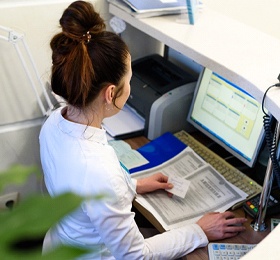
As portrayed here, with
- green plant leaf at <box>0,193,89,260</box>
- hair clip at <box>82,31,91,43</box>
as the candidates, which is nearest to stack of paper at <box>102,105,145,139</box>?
hair clip at <box>82,31,91,43</box>

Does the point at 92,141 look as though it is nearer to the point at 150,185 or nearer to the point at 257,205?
the point at 150,185

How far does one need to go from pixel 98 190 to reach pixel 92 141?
0.16 m

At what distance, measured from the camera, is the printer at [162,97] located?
1765 mm

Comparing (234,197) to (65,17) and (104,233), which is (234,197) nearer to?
(104,233)

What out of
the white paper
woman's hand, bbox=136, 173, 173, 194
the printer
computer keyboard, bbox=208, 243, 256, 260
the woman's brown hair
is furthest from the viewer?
the printer

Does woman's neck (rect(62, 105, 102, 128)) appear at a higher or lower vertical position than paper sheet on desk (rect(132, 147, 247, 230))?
higher

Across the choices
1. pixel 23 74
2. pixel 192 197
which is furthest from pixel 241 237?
pixel 23 74

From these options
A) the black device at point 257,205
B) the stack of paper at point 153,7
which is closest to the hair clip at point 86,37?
the stack of paper at point 153,7

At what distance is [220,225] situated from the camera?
1.30 m

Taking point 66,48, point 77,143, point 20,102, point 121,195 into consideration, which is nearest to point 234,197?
point 121,195

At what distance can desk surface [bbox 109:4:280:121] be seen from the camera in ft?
3.92

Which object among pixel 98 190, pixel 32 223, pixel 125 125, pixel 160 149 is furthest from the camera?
pixel 125 125

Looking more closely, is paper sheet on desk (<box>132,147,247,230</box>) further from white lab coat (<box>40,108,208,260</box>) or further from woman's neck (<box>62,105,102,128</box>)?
woman's neck (<box>62,105,102,128</box>)

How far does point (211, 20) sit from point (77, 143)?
0.80m
